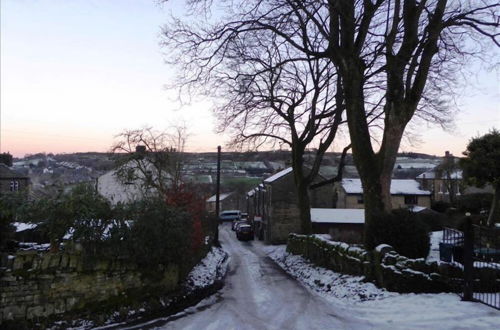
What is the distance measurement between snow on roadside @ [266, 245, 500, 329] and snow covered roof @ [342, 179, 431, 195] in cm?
4242

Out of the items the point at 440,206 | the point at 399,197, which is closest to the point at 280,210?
the point at 399,197

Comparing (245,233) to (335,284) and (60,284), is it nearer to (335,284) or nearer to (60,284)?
(335,284)

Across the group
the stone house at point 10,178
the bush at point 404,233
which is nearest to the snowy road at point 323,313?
the bush at point 404,233

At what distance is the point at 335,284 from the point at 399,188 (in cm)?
4478

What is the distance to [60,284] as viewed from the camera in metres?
11.9

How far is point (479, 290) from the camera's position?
1089cm

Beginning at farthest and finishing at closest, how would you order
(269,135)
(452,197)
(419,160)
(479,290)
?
(419,160)
(452,197)
(269,135)
(479,290)

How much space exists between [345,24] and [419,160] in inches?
3324

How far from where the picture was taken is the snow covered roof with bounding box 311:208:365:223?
4334 centimetres

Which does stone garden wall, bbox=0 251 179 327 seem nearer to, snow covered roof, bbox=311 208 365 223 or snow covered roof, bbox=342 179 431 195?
snow covered roof, bbox=311 208 365 223

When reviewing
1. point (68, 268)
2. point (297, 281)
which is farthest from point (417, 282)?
point (68, 268)

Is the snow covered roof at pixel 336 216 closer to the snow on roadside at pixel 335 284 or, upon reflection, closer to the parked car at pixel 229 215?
the snow on roadside at pixel 335 284

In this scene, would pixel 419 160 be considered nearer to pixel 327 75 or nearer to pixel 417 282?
pixel 327 75

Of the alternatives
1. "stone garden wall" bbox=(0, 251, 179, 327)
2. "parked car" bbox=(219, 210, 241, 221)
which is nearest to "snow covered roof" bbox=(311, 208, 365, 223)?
"stone garden wall" bbox=(0, 251, 179, 327)
